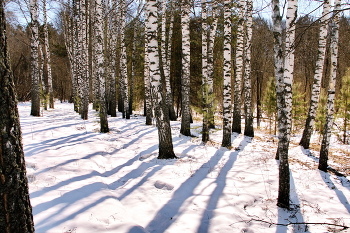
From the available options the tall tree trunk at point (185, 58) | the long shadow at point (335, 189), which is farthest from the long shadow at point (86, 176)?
the long shadow at point (335, 189)

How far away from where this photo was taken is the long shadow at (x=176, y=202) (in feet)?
12.1

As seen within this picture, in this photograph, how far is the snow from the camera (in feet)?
11.8

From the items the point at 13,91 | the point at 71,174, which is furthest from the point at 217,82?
the point at 13,91

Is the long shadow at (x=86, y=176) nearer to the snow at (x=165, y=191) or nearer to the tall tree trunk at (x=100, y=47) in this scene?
the snow at (x=165, y=191)

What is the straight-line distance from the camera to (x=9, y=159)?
6.44 ft

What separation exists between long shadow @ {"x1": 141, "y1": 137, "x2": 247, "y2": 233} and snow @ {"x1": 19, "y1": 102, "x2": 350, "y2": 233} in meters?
0.02

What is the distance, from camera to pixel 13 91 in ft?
6.74

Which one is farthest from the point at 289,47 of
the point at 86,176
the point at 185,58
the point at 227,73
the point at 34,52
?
the point at 34,52

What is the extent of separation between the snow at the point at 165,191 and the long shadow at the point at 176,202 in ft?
0.06

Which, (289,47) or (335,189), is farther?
(335,189)

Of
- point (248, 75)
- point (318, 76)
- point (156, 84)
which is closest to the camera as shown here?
point (156, 84)

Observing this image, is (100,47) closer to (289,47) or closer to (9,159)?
(289,47)

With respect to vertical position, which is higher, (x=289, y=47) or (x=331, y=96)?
(x=289, y=47)

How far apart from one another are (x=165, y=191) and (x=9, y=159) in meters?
3.49
